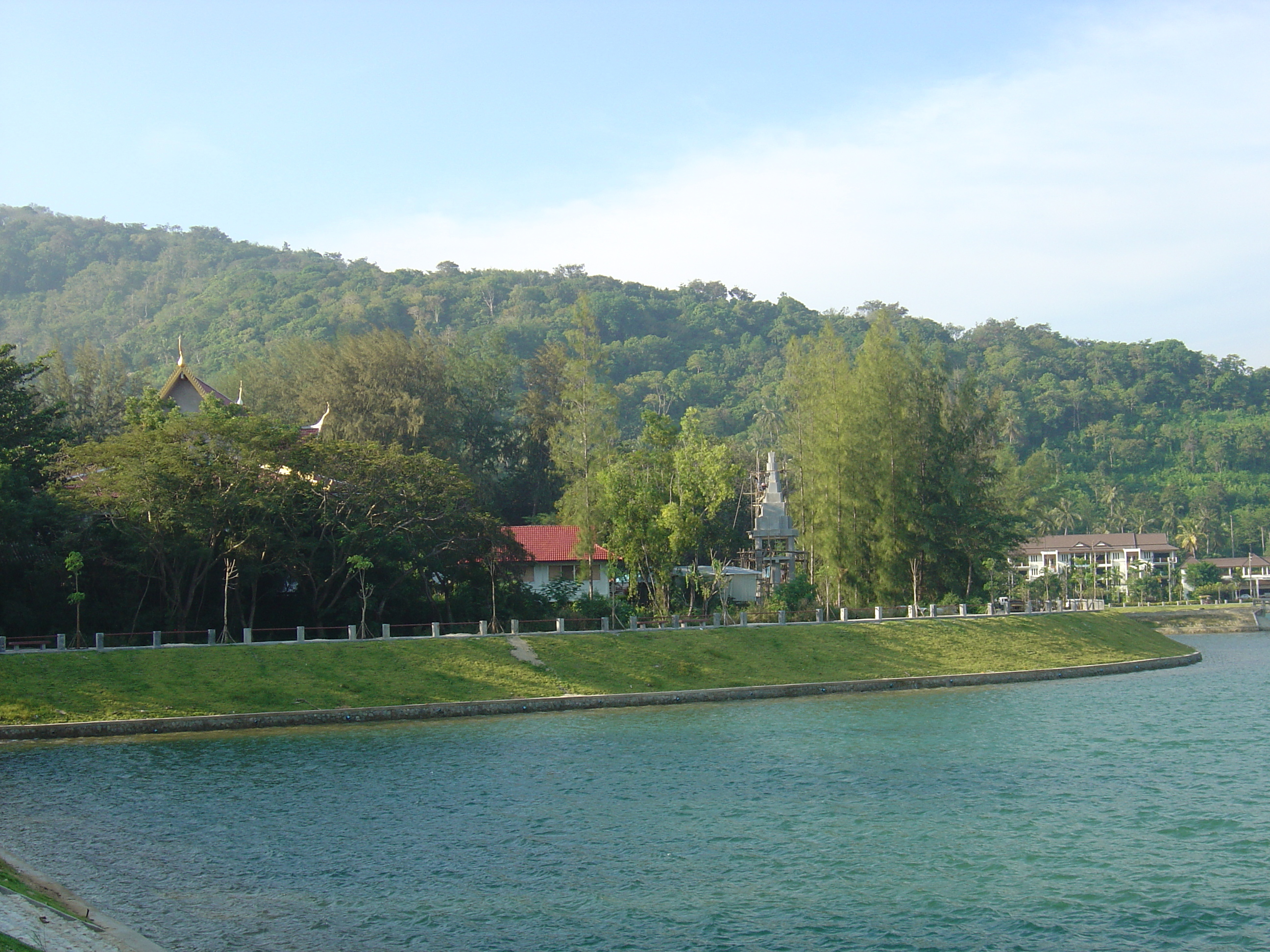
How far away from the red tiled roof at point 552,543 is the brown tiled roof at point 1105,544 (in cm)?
8706

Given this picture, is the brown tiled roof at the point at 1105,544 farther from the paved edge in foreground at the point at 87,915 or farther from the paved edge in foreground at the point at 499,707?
the paved edge in foreground at the point at 87,915

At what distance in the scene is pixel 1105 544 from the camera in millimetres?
132750

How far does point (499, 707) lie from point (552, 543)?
22818 millimetres

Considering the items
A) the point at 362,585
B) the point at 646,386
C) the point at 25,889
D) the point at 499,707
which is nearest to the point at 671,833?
the point at 25,889

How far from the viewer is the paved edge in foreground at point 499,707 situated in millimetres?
30625

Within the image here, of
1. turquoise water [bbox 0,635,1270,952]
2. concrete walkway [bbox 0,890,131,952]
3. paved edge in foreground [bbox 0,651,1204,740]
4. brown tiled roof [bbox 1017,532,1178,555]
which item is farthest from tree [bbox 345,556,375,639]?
brown tiled roof [bbox 1017,532,1178,555]

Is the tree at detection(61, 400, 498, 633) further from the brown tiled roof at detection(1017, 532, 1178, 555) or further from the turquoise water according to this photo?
the brown tiled roof at detection(1017, 532, 1178, 555)

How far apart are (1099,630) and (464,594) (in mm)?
31252

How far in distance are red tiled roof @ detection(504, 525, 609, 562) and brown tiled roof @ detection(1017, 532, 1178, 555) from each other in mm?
87057

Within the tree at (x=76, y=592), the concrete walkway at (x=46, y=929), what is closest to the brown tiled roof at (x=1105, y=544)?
the tree at (x=76, y=592)

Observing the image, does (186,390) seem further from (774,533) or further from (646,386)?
(646,386)

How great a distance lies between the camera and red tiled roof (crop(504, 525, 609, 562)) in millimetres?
56281

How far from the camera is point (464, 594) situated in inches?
1831

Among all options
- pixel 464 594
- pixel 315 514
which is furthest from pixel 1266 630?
pixel 315 514
